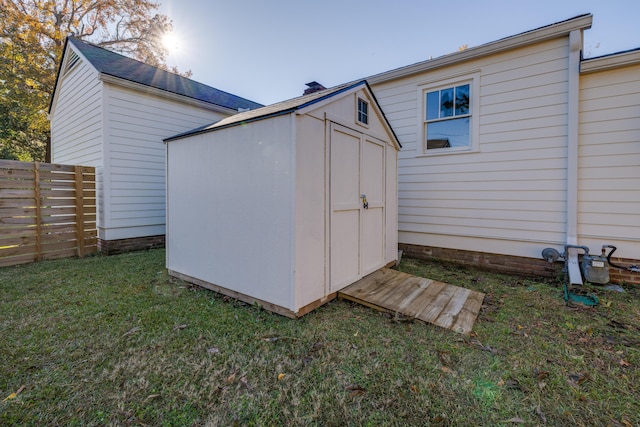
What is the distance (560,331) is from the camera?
288 centimetres

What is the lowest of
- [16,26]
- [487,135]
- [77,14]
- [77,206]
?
[77,206]

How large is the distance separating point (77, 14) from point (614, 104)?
17.6 meters

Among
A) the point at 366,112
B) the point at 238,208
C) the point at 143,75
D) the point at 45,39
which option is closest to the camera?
the point at 238,208

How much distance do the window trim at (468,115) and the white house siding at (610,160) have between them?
148 cm

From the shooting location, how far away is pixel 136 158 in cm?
669

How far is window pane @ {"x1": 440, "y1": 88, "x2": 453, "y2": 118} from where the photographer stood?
545 cm

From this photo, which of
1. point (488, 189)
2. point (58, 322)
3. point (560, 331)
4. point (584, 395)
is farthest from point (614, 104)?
point (58, 322)

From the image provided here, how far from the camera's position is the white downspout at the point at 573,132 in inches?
166

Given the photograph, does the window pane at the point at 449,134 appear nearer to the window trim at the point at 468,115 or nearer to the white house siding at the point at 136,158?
the window trim at the point at 468,115

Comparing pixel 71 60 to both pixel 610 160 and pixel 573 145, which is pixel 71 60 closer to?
pixel 573 145

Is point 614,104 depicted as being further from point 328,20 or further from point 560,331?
point 328,20

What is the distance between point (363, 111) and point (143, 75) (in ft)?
21.8

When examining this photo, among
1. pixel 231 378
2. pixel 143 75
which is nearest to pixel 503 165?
pixel 231 378

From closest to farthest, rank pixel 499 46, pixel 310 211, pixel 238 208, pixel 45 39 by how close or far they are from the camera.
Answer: pixel 310 211 → pixel 238 208 → pixel 499 46 → pixel 45 39
